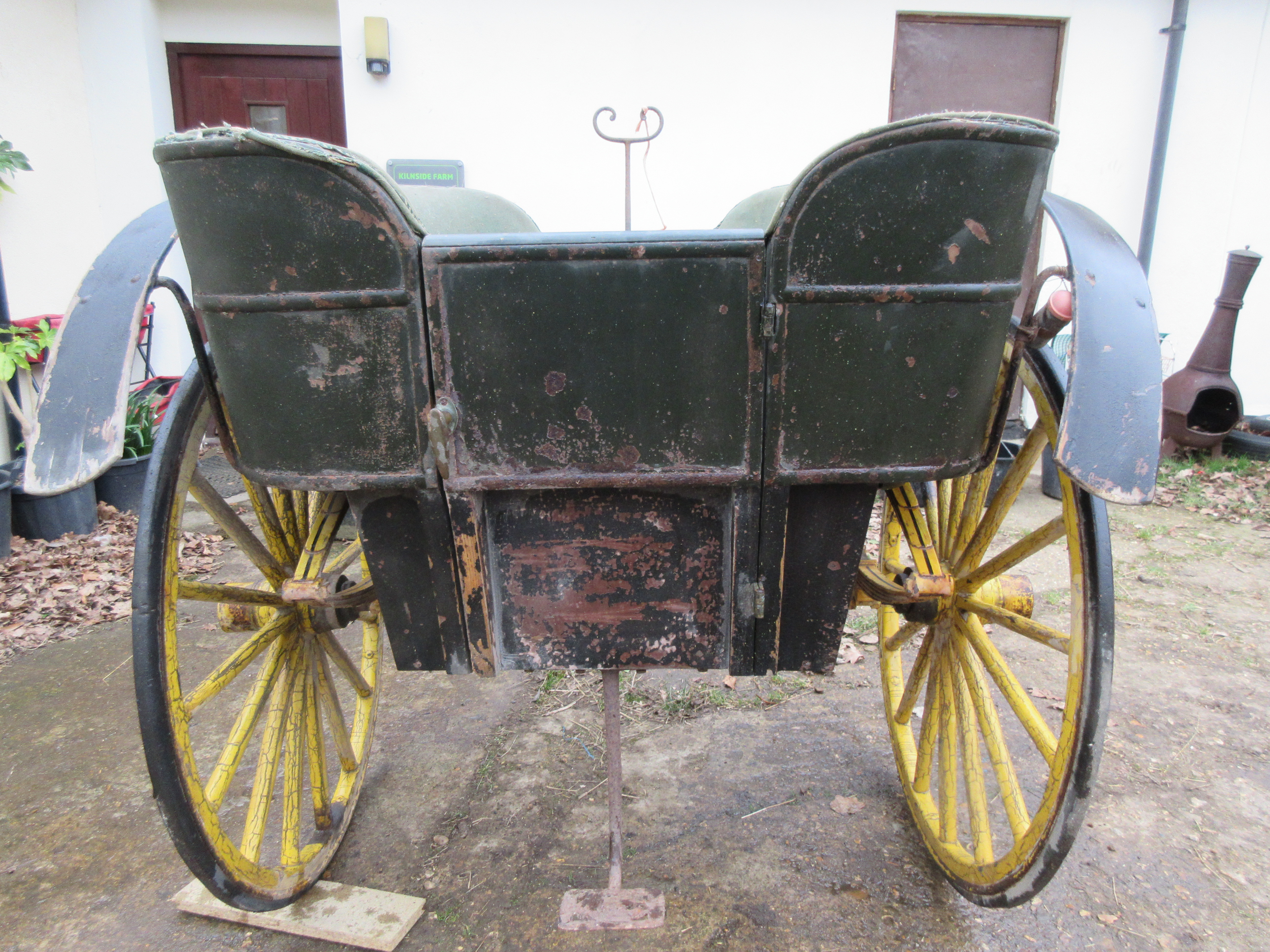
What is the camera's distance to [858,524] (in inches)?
60.2

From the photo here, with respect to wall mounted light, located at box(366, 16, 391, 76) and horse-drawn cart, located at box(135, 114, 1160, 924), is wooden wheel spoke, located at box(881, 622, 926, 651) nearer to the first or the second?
horse-drawn cart, located at box(135, 114, 1160, 924)

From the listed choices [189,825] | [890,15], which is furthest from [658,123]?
[189,825]

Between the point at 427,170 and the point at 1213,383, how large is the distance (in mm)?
5276

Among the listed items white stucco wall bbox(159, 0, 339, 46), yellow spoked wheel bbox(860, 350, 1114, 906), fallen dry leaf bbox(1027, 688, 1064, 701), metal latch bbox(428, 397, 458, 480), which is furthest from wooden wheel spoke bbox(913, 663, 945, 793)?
white stucco wall bbox(159, 0, 339, 46)

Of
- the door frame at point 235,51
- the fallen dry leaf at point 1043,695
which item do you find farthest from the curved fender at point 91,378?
the door frame at point 235,51

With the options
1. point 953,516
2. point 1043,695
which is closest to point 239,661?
point 953,516

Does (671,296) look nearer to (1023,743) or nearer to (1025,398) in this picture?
(1023,743)

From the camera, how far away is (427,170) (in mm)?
4750

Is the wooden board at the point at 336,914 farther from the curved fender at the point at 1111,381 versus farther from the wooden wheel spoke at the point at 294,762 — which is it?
the curved fender at the point at 1111,381

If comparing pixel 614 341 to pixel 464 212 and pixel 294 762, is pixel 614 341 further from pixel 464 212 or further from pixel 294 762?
pixel 294 762

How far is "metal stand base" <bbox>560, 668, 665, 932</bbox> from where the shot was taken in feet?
5.88

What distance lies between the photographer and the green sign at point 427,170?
4742mm

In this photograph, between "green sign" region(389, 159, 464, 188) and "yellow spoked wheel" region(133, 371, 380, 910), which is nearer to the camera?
"yellow spoked wheel" region(133, 371, 380, 910)

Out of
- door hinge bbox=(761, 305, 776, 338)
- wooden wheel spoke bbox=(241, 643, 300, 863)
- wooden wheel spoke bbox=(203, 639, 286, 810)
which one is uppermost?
door hinge bbox=(761, 305, 776, 338)
